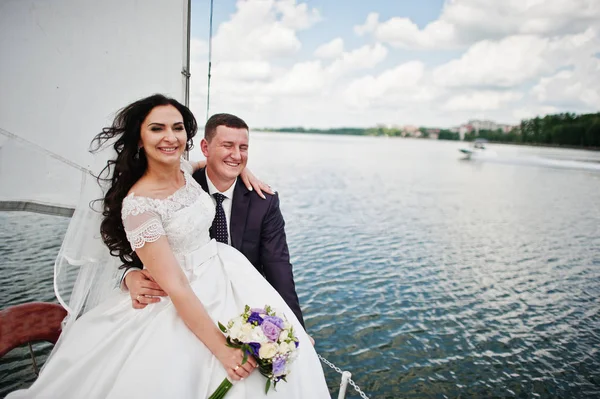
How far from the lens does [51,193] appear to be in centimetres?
325

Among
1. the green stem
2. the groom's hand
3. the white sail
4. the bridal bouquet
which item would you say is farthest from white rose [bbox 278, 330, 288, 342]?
the white sail

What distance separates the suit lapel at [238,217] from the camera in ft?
10.3

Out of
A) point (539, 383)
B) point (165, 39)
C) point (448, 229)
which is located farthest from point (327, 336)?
point (448, 229)

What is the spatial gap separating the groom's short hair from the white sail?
0.70m

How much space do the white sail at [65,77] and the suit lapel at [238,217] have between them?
1095 mm

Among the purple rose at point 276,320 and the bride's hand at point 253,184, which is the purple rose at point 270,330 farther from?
the bride's hand at point 253,184

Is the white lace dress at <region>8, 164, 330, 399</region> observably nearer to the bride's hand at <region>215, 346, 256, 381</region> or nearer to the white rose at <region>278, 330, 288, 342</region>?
the bride's hand at <region>215, 346, 256, 381</region>

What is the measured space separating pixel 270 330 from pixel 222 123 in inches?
66.9

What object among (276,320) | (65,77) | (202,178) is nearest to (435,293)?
(202,178)

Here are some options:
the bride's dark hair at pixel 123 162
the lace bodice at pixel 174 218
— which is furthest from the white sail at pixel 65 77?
the lace bodice at pixel 174 218

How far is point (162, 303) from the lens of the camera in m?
2.31

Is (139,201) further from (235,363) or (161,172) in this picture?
(235,363)

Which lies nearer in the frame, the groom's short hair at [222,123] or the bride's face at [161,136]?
the bride's face at [161,136]

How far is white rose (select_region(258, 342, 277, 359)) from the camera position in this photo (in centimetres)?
194
